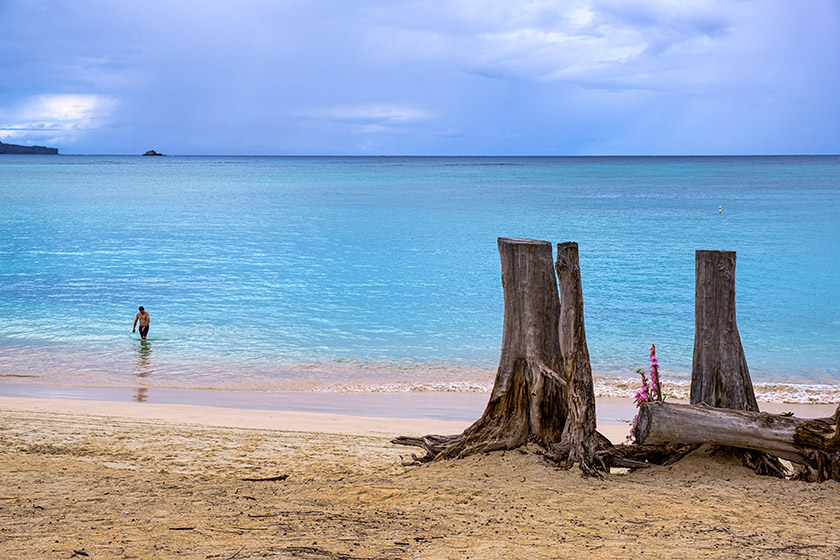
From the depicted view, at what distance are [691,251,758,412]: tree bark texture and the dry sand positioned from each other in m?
0.59

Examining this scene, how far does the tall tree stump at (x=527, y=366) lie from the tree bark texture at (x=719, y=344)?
1.26 m

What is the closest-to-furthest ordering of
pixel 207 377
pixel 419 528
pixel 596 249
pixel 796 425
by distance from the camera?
1. pixel 419 528
2. pixel 796 425
3. pixel 207 377
4. pixel 596 249

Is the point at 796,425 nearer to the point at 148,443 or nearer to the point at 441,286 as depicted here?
the point at 148,443

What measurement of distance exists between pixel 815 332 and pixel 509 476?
14146 millimetres

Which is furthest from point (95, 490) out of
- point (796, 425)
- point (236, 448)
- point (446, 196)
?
point (446, 196)

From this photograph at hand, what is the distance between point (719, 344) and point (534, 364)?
163 centimetres

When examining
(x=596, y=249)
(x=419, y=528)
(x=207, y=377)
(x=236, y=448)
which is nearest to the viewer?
(x=419, y=528)

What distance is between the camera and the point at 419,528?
4965 millimetres

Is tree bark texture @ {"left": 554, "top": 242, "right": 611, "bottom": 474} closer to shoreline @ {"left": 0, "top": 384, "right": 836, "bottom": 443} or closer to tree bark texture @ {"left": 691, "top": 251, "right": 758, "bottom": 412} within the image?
tree bark texture @ {"left": 691, "top": 251, "right": 758, "bottom": 412}

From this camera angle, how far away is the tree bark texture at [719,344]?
6.44 meters

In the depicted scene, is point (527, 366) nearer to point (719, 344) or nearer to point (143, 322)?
point (719, 344)

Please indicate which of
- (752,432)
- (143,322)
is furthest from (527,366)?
(143,322)

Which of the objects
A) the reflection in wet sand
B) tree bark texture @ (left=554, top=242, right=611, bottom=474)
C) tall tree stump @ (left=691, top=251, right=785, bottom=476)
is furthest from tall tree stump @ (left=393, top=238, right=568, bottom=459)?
the reflection in wet sand

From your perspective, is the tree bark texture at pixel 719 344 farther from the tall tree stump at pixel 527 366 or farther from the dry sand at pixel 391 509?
the tall tree stump at pixel 527 366
